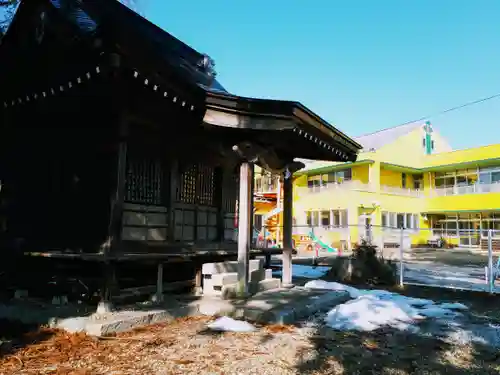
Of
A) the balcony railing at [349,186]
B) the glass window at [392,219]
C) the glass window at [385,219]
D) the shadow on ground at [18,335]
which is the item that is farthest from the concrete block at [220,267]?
the glass window at [392,219]

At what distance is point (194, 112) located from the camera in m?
6.35

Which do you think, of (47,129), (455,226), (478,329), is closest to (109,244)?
(47,129)

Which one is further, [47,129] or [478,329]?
[47,129]

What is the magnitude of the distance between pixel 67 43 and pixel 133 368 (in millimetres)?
5055

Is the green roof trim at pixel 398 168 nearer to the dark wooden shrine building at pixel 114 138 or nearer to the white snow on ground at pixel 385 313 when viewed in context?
the dark wooden shrine building at pixel 114 138

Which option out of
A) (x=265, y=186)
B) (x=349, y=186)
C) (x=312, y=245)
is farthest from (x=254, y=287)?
(x=265, y=186)

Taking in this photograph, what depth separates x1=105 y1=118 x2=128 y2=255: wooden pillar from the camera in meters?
6.01

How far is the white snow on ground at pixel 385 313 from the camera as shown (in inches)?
236

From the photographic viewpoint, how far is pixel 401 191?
108 ft

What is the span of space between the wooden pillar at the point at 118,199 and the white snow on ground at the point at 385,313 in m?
3.32

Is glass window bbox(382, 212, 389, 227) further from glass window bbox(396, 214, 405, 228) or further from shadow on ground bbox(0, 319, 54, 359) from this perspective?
shadow on ground bbox(0, 319, 54, 359)

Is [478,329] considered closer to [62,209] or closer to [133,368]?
[133,368]

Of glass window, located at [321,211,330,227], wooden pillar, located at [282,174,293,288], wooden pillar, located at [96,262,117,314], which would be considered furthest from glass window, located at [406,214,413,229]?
wooden pillar, located at [96,262,117,314]

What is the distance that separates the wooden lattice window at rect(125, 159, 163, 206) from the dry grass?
255cm
